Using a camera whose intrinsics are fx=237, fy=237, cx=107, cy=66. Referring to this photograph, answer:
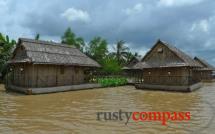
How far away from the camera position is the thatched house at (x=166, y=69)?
2373 cm

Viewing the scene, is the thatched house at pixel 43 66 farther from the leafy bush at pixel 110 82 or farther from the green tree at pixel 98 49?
the green tree at pixel 98 49

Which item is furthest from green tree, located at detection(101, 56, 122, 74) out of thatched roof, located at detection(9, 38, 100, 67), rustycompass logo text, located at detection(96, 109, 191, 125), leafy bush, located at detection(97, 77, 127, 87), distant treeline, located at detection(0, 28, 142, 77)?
rustycompass logo text, located at detection(96, 109, 191, 125)

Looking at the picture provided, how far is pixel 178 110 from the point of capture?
491 inches

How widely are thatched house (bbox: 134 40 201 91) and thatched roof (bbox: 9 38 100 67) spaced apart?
623cm

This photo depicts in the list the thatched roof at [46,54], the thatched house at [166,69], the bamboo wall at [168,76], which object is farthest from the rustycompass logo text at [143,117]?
the bamboo wall at [168,76]

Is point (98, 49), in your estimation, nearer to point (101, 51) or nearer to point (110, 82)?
point (101, 51)

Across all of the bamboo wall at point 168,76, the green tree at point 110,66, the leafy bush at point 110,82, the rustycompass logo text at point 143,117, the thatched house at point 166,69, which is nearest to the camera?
the rustycompass logo text at point 143,117

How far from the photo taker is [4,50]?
31.3 metres

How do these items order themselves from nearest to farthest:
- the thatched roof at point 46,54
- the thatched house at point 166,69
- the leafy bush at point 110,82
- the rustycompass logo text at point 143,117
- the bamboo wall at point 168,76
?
the rustycompass logo text at point 143,117 → the thatched roof at point 46,54 → the thatched house at point 166,69 → the bamboo wall at point 168,76 → the leafy bush at point 110,82

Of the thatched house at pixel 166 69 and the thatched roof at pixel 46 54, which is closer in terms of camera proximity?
the thatched roof at pixel 46 54

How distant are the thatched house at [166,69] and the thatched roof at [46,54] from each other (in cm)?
623

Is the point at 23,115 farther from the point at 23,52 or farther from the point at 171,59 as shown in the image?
the point at 171,59

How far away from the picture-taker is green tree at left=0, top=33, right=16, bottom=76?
1191 inches

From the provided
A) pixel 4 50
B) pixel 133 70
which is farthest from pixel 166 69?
pixel 4 50
